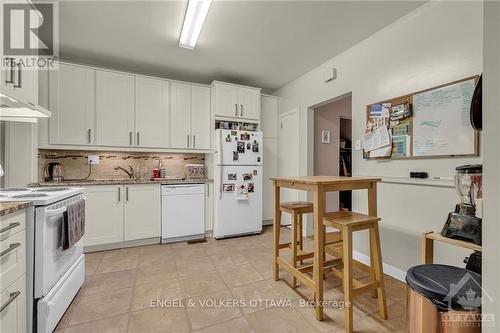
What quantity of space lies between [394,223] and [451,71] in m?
1.48

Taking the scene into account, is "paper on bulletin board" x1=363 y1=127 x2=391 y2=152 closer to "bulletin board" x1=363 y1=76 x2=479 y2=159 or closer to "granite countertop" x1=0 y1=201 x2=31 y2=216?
"bulletin board" x1=363 y1=76 x2=479 y2=159

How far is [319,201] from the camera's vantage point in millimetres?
1660

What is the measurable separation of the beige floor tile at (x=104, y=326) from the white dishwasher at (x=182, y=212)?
5.58ft

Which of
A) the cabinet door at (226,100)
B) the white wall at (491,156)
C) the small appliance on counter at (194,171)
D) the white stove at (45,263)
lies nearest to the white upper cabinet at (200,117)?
the cabinet door at (226,100)

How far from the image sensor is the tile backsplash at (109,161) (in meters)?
3.22

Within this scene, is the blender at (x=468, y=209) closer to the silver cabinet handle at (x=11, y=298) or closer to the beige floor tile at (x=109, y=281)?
the silver cabinet handle at (x=11, y=298)

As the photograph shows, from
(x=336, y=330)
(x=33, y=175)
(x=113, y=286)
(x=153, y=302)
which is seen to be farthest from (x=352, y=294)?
(x=33, y=175)

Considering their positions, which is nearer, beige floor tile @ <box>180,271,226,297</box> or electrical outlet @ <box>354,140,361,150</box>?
beige floor tile @ <box>180,271,226,297</box>

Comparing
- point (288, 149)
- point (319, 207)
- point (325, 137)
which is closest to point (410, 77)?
point (319, 207)

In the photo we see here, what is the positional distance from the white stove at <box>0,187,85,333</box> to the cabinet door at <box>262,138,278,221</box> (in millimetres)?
3039

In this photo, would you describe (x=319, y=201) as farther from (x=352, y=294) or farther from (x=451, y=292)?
(x=451, y=292)

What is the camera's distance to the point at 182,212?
3.46 meters

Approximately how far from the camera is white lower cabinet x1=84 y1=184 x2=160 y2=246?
9.75 ft

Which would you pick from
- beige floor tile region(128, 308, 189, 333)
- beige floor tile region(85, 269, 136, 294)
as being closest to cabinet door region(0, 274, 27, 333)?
beige floor tile region(128, 308, 189, 333)
